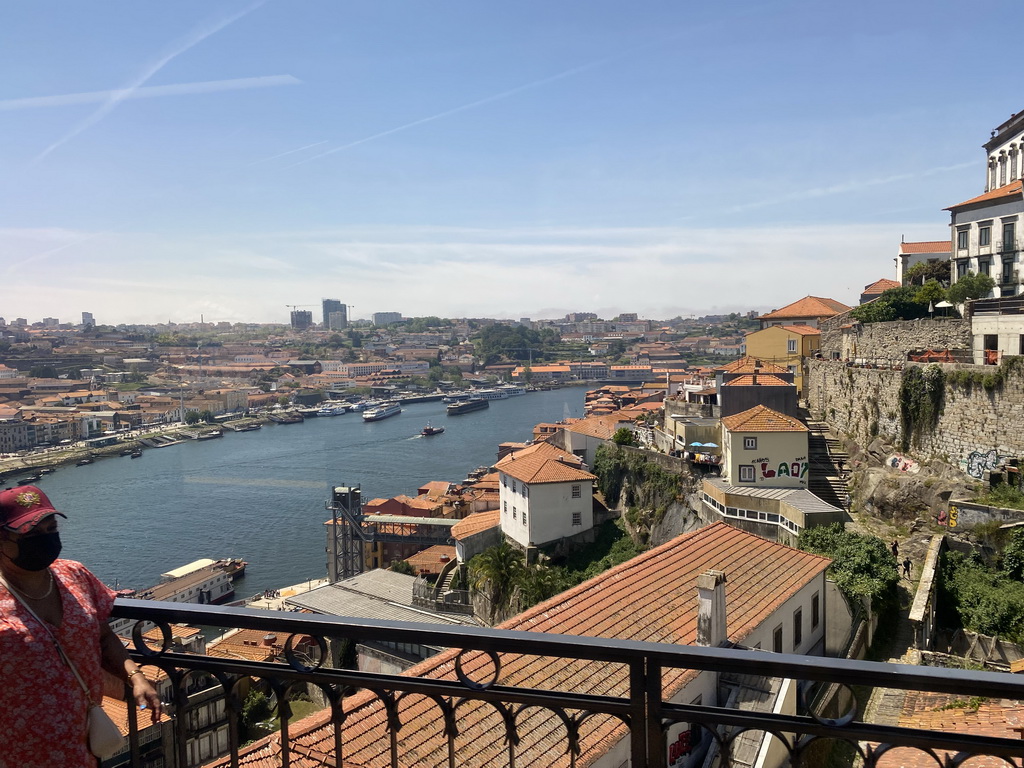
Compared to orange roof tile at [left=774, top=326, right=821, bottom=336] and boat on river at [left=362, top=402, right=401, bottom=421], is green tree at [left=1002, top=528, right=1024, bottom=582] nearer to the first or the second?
orange roof tile at [left=774, top=326, right=821, bottom=336]

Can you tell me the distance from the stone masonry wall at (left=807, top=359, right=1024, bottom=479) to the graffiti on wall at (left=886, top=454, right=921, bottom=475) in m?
0.17

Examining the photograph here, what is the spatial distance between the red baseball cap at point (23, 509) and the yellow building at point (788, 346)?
77.1 ft

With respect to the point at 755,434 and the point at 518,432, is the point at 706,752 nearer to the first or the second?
the point at 755,434

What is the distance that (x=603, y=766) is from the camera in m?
4.88

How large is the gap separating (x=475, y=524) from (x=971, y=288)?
1279 centimetres

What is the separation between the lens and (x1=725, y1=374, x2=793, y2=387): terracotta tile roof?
57.6ft

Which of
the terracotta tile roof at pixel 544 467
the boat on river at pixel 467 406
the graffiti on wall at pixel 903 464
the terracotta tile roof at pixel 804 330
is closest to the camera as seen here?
the graffiti on wall at pixel 903 464

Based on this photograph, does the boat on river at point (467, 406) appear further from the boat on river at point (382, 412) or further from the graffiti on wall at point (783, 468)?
the graffiti on wall at point (783, 468)

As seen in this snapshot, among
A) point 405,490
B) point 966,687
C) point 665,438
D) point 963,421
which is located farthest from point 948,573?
point 405,490

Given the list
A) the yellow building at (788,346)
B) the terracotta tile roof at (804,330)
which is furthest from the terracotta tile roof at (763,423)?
the terracotta tile roof at (804,330)

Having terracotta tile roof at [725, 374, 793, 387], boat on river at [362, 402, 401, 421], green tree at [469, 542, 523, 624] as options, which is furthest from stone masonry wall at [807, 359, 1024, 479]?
boat on river at [362, 402, 401, 421]

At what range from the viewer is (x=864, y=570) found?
8.69m

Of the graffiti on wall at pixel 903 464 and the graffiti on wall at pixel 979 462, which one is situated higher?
the graffiti on wall at pixel 979 462

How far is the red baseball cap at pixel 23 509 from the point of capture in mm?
1333
